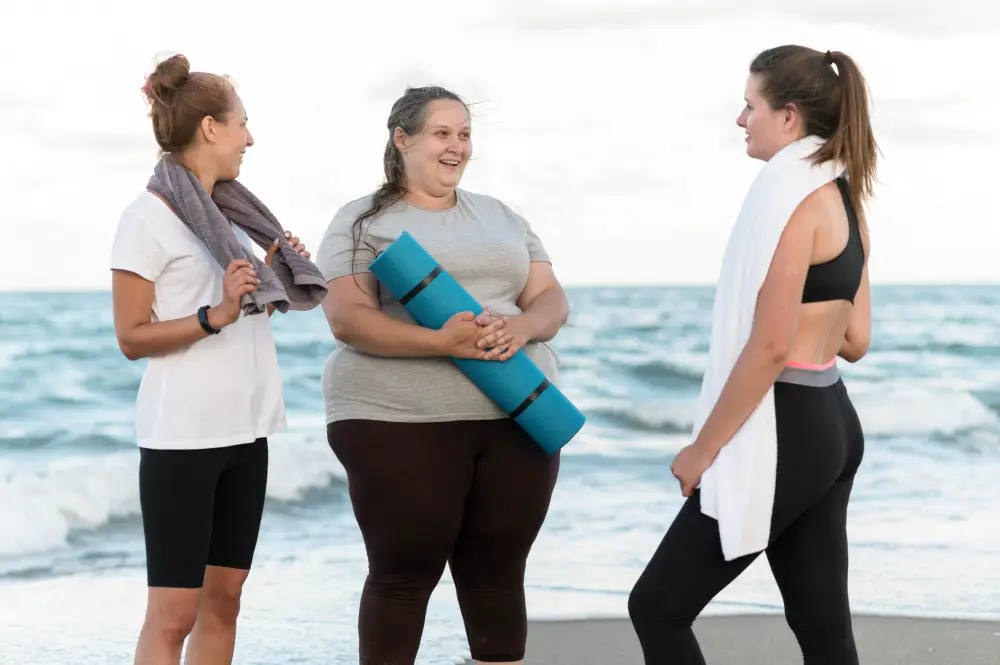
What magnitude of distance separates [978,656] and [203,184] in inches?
117

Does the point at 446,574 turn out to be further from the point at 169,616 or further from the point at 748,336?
the point at 748,336

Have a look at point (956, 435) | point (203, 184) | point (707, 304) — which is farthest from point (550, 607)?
point (707, 304)

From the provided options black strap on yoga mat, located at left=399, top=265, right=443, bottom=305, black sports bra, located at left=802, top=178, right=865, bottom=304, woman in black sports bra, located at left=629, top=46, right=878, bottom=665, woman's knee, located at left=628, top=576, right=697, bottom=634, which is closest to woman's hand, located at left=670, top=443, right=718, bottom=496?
woman in black sports bra, located at left=629, top=46, right=878, bottom=665

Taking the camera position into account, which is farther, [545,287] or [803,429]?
[545,287]

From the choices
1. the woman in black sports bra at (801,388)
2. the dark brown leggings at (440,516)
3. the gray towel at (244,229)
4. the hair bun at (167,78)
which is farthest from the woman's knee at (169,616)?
the hair bun at (167,78)

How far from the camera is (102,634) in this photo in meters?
4.24

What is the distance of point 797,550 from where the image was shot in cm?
229

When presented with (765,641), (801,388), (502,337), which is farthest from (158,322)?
(765,641)

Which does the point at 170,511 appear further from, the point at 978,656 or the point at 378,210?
the point at 978,656

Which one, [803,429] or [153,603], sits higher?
[803,429]

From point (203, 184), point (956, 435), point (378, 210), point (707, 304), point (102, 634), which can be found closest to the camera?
point (203, 184)

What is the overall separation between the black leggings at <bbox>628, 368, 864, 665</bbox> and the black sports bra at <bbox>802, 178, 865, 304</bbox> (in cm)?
16

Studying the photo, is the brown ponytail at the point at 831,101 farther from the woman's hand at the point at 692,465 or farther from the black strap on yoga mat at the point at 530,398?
the black strap on yoga mat at the point at 530,398

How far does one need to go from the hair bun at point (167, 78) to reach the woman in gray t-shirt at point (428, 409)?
1.71ft
